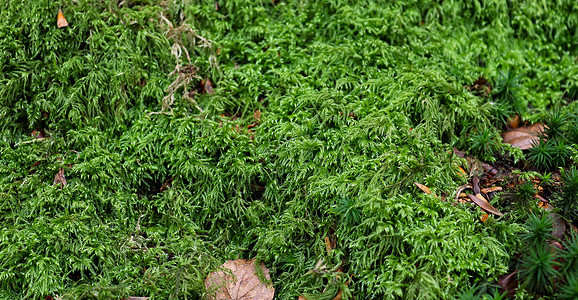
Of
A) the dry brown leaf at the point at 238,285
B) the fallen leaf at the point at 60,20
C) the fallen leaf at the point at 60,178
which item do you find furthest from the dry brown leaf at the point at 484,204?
the fallen leaf at the point at 60,20

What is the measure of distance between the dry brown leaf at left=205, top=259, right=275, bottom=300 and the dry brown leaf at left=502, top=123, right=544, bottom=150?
2.36 m

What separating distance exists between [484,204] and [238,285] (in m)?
1.86

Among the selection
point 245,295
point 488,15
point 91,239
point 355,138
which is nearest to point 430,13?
point 488,15

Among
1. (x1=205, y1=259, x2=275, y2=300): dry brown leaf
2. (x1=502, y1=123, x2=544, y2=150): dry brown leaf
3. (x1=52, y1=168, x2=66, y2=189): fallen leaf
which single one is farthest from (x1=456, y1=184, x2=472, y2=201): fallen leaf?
(x1=52, y1=168, x2=66, y2=189): fallen leaf

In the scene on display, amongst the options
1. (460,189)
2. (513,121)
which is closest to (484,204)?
(460,189)

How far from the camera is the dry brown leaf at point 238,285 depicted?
280 centimetres

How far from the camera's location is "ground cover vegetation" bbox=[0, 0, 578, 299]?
8.96ft

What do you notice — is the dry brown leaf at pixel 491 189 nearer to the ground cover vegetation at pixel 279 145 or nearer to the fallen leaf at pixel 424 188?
the ground cover vegetation at pixel 279 145

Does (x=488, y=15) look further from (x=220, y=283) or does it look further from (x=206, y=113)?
(x=220, y=283)

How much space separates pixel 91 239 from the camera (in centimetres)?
292

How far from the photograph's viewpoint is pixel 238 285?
2.87 m

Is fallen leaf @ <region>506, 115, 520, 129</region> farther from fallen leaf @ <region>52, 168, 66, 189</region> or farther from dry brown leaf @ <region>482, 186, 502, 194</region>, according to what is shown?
fallen leaf @ <region>52, 168, 66, 189</region>

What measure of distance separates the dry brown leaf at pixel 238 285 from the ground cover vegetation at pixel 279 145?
0.25ft

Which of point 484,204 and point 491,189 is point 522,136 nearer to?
point 491,189
